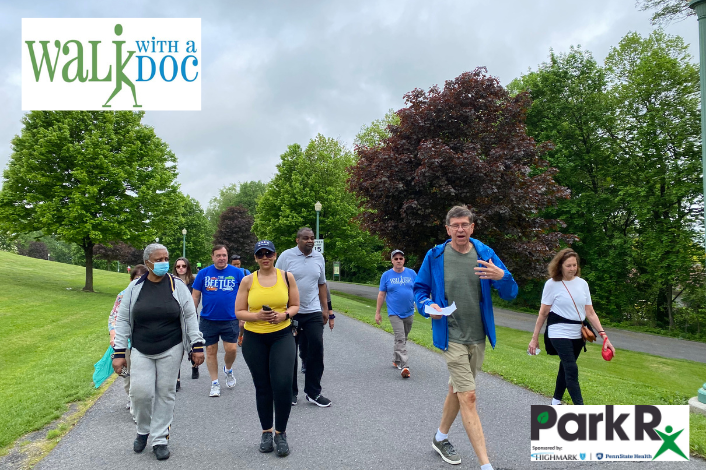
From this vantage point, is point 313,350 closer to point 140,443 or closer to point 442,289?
point 140,443

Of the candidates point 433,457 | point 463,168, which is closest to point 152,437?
point 433,457

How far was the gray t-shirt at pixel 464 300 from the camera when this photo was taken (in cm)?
390

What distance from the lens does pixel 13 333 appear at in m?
14.5

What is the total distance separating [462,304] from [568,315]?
6.36ft

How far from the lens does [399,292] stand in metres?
7.66

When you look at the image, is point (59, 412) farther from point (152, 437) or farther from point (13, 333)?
point (13, 333)

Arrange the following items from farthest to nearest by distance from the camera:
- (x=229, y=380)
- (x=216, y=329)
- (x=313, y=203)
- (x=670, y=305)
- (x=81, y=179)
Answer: (x=313, y=203) < (x=670, y=305) < (x=81, y=179) < (x=229, y=380) < (x=216, y=329)

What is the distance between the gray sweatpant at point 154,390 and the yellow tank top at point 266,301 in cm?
83

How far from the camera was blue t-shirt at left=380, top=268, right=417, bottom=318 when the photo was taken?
761 centimetres

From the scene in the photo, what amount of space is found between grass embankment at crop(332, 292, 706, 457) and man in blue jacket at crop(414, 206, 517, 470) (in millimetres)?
2343

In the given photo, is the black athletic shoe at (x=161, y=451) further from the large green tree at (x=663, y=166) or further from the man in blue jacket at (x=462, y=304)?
the large green tree at (x=663, y=166)

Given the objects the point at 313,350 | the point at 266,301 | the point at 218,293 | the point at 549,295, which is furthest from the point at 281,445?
the point at 549,295

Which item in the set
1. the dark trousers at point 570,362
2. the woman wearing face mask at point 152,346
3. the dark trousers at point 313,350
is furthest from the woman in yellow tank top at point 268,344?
the dark trousers at point 570,362

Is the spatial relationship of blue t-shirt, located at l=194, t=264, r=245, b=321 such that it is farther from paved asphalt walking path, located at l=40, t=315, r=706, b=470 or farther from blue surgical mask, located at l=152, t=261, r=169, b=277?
blue surgical mask, located at l=152, t=261, r=169, b=277
